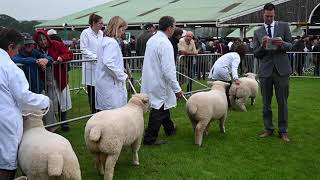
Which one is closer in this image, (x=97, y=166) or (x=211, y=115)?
(x=97, y=166)

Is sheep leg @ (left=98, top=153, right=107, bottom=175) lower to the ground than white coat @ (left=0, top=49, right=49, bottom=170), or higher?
lower

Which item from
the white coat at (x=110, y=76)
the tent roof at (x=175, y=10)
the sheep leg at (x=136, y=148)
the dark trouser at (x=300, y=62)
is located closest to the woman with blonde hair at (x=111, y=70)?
the white coat at (x=110, y=76)

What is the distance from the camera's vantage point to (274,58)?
7766 millimetres

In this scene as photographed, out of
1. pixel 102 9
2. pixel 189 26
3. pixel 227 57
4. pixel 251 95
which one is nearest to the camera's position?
pixel 227 57

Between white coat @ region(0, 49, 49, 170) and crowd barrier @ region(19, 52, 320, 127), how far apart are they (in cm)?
290

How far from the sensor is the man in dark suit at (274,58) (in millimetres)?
7680

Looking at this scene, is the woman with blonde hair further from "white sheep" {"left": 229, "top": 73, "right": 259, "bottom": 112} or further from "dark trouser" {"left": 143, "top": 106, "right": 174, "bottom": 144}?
"white sheep" {"left": 229, "top": 73, "right": 259, "bottom": 112}

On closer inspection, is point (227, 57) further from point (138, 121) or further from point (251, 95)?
point (138, 121)

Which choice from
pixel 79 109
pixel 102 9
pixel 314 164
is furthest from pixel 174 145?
pixel 102 9

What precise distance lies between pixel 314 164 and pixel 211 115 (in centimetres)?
181

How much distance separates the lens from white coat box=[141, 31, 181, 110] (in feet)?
23.0

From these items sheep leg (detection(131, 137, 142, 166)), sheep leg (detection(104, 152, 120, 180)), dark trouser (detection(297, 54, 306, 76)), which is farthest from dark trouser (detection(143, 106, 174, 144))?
dark trouser (detection(297, 54, 306, 76))

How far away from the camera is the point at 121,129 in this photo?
544 centimetres

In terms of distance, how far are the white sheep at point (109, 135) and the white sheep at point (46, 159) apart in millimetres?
1021
